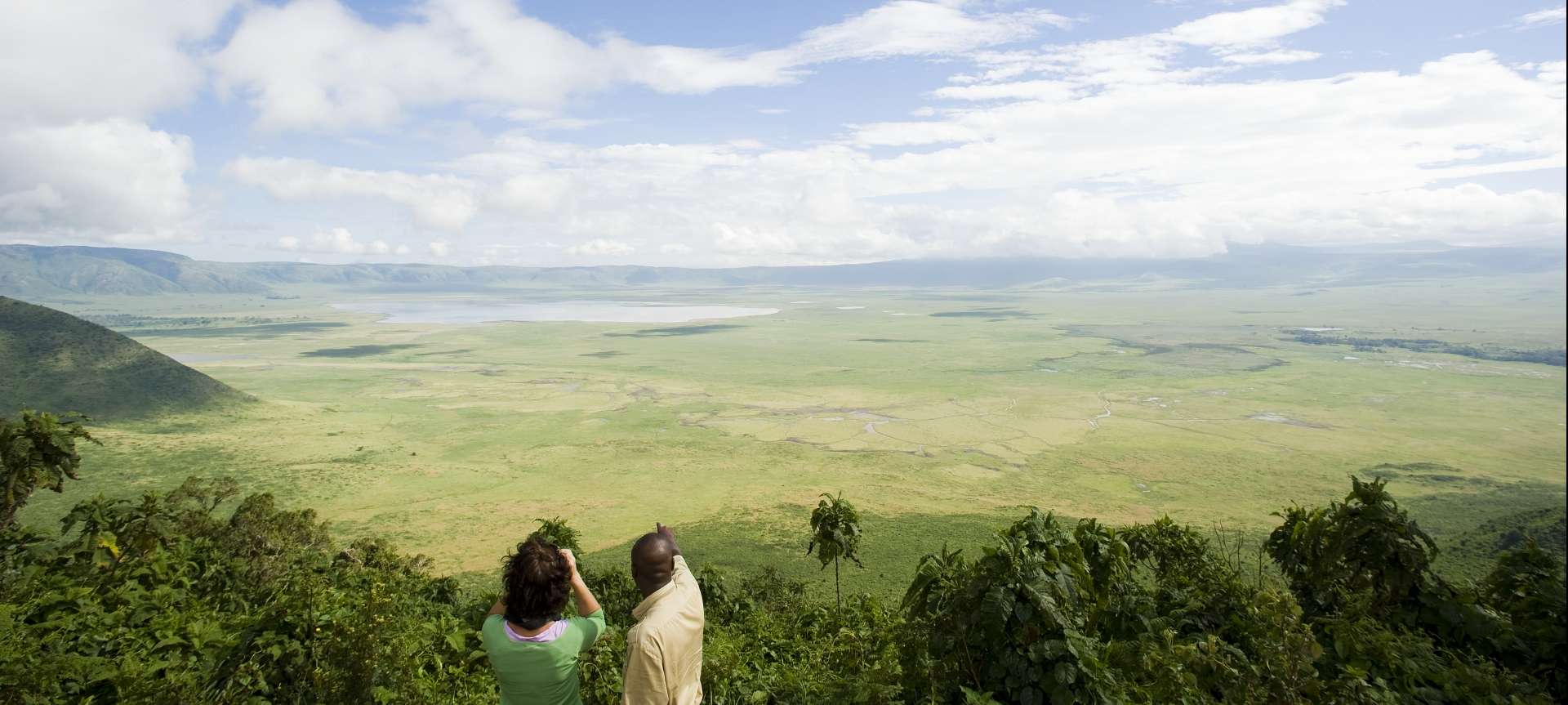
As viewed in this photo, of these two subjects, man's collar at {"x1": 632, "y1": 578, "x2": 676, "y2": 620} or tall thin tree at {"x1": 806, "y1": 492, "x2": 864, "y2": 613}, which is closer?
man's collar at {"x1": 632, "y1": 578, "x2": 676, "y2": 620}

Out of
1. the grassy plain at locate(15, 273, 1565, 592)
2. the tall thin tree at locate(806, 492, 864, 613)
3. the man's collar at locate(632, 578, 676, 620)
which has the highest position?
the man's collar at locate(632, 578, 676, 620)

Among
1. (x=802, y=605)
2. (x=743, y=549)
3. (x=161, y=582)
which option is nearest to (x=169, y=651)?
(x=161, y=582)

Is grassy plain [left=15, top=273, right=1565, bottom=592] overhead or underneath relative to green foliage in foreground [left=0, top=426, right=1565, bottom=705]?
underneath

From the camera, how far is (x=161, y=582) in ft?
32.5

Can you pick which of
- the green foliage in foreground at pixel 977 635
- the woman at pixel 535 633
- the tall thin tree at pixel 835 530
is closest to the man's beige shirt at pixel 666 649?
the woman at pixel 535 633

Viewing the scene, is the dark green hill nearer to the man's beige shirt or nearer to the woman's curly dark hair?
the woman's curly dark hair

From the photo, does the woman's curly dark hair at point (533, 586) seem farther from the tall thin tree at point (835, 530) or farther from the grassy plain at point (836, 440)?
the tall thin tree at point (835, 530)

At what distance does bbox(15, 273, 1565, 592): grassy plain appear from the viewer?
39.5m

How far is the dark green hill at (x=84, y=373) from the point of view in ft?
185

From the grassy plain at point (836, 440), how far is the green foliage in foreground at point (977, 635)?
11.1ft

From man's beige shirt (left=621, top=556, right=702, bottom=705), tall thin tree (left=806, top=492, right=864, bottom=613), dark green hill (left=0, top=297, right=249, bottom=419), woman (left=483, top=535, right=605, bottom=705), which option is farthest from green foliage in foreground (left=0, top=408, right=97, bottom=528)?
dark green hill (left=0, top=297, right=249, bottom=419)

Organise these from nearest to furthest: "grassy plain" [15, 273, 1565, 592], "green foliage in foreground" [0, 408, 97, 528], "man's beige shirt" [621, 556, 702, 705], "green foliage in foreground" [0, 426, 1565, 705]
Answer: "man's beige shirt" [621, 556, 702, 705] → "green foliage in foreground" [0, 426, 1565, 705] → "green foliage in foreground" [0, 408, 97, 528] → "grassy plain" [15, 273, 1565, 592]

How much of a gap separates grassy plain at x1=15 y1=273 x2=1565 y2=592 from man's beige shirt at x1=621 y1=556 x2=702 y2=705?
8.66m

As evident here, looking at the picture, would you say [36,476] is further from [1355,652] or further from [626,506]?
[626,506]
